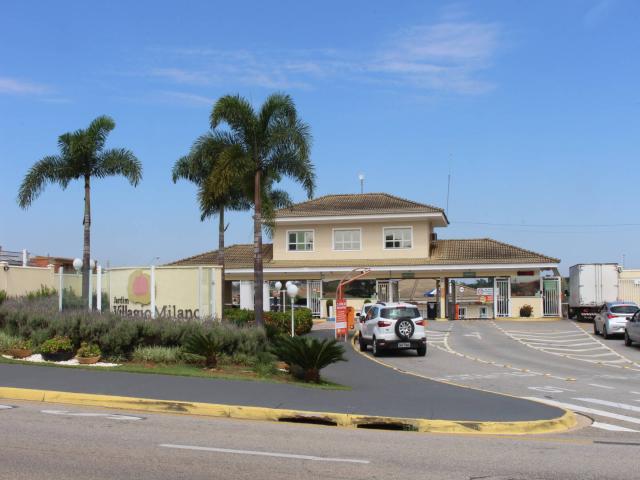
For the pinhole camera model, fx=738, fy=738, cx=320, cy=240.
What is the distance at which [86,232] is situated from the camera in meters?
28.4

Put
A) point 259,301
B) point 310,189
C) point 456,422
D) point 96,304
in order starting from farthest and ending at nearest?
1. point 310,189
2. point 259,301
3. point 96,304
4. point 456,422

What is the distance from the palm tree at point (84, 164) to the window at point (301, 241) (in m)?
20.5

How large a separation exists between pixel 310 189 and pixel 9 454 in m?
20.0

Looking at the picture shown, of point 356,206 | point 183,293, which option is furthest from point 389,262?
point 183,293

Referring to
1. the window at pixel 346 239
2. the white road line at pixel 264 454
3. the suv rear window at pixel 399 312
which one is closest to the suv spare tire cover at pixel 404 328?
the suv rear window at pixel 399 312

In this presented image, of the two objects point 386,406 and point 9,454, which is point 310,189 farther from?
point 9,454

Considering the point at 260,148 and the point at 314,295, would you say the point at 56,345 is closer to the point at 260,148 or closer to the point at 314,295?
the point at 260,148

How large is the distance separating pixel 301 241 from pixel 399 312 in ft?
79.4

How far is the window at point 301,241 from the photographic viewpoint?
162 ft

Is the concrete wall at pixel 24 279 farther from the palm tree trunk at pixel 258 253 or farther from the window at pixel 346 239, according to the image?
the window at pixel 346 239

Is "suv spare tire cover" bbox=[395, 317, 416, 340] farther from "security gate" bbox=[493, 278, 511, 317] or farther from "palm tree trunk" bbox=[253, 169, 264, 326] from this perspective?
"security gate" bbox=[493, 278, 511, 317]

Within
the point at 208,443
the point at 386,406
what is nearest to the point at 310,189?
the point at 386,406

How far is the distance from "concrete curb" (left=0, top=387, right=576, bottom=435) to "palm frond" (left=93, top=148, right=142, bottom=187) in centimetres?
1779

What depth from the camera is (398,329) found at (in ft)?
82.2
